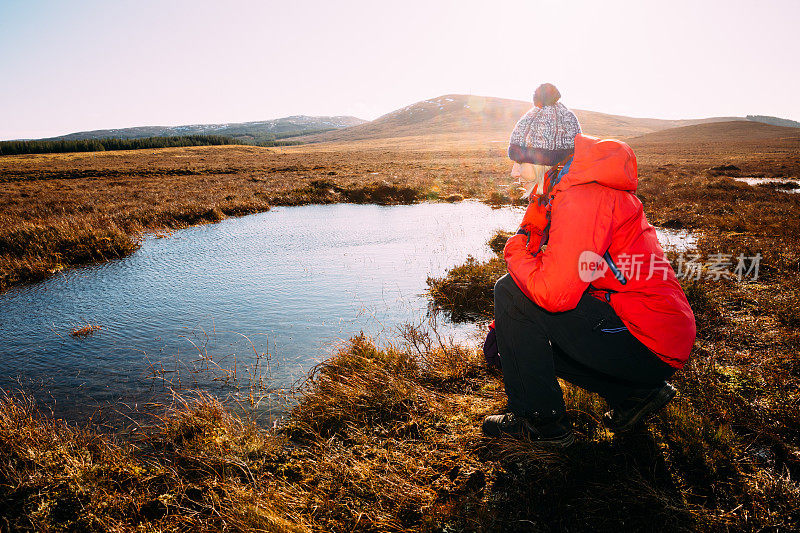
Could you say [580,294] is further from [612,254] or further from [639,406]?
[639,406]

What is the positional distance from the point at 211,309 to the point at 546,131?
607cm

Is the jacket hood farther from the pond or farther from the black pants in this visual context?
the pond

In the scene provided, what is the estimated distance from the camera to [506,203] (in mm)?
17188

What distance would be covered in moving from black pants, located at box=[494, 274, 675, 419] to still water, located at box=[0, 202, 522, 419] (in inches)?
109

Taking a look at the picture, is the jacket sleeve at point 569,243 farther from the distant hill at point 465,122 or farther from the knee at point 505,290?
the distant hill at point 465,122

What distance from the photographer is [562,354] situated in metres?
2.86

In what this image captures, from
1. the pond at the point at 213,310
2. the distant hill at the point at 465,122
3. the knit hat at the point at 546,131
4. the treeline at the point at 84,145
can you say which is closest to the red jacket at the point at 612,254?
the knit hat at the point at 546,131

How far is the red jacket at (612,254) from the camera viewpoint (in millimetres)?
2275

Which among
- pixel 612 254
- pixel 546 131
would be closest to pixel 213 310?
pixel 546 131

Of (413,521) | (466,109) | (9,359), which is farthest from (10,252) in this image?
(466,109)

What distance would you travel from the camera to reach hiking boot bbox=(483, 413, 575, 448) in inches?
106

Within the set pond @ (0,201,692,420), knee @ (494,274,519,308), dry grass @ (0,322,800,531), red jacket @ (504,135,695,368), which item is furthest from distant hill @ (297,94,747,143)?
red jacket @ (504,135,695,368)

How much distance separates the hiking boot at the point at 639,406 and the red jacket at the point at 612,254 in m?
0.38

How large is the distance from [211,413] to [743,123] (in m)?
151
